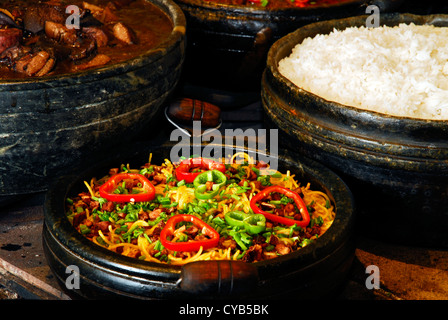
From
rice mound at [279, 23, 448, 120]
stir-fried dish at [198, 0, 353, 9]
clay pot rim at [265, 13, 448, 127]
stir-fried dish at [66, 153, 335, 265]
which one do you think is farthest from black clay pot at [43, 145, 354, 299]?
stir-fried dish at [198, 0, 353, 9]

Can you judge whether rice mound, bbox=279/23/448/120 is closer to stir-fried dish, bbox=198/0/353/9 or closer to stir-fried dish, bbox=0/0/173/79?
stir-fried dish, bbox=198/0/353/9

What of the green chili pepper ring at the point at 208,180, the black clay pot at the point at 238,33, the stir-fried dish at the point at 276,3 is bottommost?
the green chili pepper ring at the point at 208,180

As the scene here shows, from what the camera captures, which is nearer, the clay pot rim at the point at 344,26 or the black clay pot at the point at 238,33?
the clay pot rim at the point at 344,26

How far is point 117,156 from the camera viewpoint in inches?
133

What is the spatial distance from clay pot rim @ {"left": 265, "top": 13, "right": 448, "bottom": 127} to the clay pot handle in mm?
1304

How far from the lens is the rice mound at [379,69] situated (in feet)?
11.1

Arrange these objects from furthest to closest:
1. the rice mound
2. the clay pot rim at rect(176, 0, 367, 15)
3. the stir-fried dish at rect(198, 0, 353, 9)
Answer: the stir-fried dish at rect(198, 0, 353, 9) → the clay pot rim at rect(176, 0, 367, 15) → the rice mound

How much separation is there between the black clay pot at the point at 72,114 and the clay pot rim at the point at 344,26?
72cm

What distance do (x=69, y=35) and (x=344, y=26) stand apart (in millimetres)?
2200

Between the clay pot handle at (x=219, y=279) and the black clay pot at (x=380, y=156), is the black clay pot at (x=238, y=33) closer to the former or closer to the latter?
the black clay pot at (x=380, y=156)

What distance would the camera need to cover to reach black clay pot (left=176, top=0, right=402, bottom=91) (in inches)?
188

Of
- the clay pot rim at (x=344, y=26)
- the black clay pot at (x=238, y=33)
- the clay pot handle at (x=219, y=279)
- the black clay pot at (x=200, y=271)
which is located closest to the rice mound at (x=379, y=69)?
the clay pot rim at (x=344, y=26)

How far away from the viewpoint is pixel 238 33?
486cm
